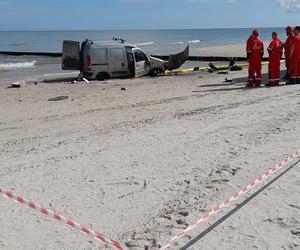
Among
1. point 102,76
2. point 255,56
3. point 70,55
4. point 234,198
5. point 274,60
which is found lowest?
point 234,198

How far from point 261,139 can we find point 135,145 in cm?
221

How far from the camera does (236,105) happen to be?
11625mm

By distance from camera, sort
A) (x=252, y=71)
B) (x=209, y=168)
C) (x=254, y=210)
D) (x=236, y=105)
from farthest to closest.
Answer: (x=252, y=71)
(x=236, y=105)
(x=209, y=168)
(x=254, y=210)

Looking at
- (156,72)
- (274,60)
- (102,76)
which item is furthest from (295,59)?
(102,76)

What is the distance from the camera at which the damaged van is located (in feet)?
63.2

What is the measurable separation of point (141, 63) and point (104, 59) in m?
2.06

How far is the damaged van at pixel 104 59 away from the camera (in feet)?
63.2

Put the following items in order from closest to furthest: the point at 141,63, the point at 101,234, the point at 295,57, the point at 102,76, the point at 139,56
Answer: the point at 101,234 < the point at 295,57 < the point at 102,76 < the point at 139,56 < the point at 141,63

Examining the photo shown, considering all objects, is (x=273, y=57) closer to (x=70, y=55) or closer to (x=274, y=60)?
(x=274, y=60)

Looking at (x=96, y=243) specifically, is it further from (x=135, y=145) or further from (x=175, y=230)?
(x=135, y=145)

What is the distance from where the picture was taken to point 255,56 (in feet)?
49.2

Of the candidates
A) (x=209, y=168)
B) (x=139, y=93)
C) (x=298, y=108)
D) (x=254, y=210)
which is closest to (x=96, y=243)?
(x=254, y=210)

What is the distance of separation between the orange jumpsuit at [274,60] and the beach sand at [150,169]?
242 centimetres

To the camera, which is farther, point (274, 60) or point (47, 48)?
point (47, 48)
